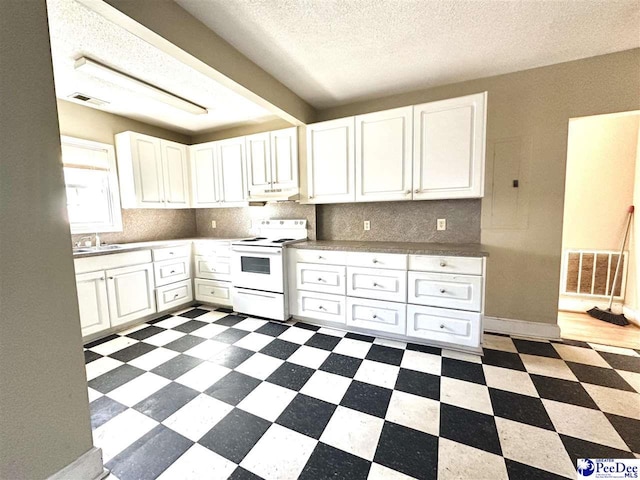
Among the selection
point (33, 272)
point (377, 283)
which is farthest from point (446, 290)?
point (33, 272)

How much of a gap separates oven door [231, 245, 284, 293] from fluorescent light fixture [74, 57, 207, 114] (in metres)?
1.56

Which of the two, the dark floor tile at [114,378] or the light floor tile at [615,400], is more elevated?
the dark floor tile at [114,378]

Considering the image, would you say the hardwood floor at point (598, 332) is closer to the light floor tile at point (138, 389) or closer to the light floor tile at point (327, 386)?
the light floor tile at point (327, 386)

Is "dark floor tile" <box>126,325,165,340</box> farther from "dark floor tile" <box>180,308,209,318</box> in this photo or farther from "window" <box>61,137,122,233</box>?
"window" <box>61,137,122,233</box>

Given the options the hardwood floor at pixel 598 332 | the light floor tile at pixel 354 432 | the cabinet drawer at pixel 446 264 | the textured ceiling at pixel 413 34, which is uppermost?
the textured ceiling at pixel 413 34

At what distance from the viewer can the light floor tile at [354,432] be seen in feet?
4.37

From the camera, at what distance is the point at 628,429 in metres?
1.41

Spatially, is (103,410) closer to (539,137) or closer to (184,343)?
(184,343)

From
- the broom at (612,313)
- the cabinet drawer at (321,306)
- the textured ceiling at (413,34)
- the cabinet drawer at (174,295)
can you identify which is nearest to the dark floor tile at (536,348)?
the broom at (612,313)

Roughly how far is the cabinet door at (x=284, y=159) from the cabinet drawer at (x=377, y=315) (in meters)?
1.46

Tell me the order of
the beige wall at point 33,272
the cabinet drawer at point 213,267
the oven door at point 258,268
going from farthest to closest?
1. the cabinet drawer at point 213,267
2. the oven door at point 258,268
3. the beige wall at point 33,272

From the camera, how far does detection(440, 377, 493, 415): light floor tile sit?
161 centimetres

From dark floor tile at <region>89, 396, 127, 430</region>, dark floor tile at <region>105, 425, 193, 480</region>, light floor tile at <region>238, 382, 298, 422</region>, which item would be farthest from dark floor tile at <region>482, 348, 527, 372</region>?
dark floor tile at <region>89, 396, 127, 430</region>

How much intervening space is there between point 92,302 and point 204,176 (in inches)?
76.1
